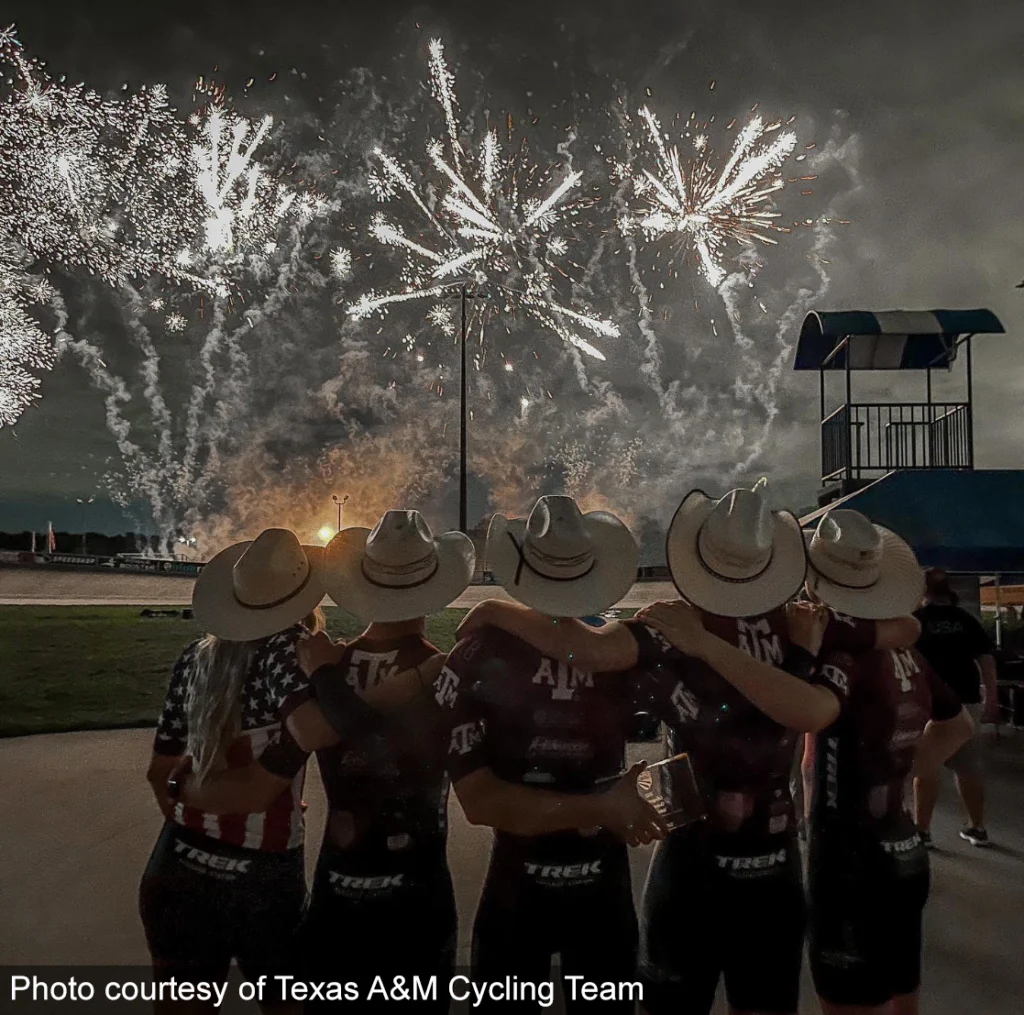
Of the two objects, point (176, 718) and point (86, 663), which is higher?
point (176, 718)

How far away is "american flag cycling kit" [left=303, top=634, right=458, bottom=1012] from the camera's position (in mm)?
2350

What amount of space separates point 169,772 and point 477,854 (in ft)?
11.7

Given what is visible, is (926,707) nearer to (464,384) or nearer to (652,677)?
A: (652,677)

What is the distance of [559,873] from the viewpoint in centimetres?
234

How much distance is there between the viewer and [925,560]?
25.2 ft

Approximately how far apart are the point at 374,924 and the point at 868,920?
1.76 m

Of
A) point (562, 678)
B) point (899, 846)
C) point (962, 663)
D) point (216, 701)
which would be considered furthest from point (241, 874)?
point (962, 663)

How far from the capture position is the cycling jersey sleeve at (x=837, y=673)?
101 inches

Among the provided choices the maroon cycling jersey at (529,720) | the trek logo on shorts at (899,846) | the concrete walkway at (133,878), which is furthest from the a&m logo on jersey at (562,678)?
the concrete walkway at (133,878)

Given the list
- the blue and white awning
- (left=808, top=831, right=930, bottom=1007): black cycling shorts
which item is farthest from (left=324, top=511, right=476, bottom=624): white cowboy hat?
the blue and white awning

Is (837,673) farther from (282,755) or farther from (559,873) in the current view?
(282,755)

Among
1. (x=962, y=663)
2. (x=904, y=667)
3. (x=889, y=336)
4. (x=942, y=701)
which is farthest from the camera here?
(x=889, y=336)

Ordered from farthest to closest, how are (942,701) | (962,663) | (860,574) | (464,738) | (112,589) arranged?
(112,589) → (962,663) → (942,701) → (860,574) → (464,738)

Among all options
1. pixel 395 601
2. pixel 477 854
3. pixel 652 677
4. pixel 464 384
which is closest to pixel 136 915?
pixel 477 854
